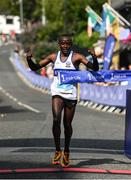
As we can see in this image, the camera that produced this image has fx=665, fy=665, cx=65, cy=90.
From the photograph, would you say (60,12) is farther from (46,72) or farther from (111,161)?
(111,161)

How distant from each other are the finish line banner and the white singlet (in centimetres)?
6

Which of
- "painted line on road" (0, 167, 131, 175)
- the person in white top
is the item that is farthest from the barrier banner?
"painted line on road" (0, 167, 131, 175)

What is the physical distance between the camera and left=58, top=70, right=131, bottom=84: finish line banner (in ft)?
30.8

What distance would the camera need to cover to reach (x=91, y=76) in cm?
984

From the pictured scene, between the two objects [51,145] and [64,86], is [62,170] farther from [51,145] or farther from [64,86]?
[51,145]

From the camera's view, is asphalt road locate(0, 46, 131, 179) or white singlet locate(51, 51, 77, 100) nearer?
asphalt road locate(0, 46, 131, 179)

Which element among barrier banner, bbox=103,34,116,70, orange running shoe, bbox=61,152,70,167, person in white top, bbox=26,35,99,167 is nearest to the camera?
orange running shoe, bbox=61,152,70,167

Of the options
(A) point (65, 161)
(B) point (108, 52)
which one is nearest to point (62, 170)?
(A) point (65, 161)

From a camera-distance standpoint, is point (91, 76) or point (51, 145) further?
point (51, 145)

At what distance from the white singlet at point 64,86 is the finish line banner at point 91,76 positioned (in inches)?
2.5

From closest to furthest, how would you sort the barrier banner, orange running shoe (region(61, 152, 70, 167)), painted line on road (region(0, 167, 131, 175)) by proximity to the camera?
1. painted line on road (region(0, 167, 131, 175))
2. orange running shoe (region(61, 152, 70, 167))
3. the barrier banner

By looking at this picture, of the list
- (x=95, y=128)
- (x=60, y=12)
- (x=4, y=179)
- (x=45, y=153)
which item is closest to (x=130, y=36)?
(x=95, y=128)

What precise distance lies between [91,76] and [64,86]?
0.61 meters

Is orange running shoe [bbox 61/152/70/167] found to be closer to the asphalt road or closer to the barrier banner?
the asphalt road
